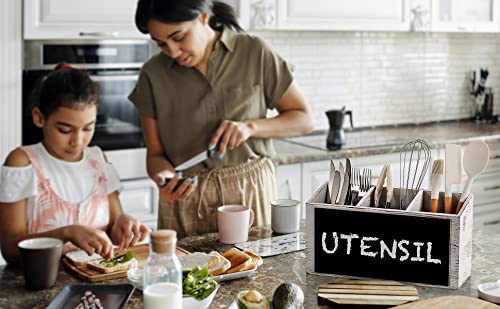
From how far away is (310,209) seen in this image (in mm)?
1752

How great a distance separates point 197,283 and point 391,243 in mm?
464

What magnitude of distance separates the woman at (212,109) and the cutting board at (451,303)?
0.99m

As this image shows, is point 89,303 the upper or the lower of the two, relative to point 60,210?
lower

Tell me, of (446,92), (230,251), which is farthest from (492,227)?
(230,251)

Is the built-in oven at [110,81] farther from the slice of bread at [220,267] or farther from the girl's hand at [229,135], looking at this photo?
the slice of bread at [220,267]

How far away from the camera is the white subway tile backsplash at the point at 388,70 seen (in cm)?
430

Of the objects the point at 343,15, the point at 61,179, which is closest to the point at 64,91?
the point at 61,179

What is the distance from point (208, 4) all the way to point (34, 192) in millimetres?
843

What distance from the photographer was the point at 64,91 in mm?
2111

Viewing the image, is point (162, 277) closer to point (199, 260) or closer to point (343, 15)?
point (199, 260)

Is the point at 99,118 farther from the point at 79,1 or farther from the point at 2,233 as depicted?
the point at 2,233

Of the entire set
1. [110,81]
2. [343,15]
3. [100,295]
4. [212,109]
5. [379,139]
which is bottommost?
[100,295]

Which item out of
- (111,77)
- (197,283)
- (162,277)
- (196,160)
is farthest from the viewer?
(111,77)

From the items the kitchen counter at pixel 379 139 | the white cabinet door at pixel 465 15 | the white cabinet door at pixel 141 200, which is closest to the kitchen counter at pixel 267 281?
the white cabinet door at pixel 141 200
